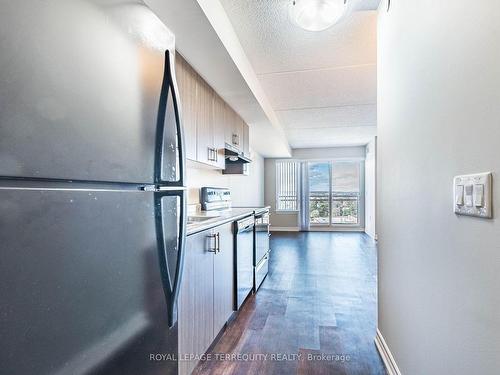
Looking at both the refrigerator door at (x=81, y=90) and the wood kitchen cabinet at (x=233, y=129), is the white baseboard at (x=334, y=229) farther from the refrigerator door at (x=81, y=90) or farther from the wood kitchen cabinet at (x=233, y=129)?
the refrigerator door at (x=81, y=90)

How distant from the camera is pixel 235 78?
2.36m

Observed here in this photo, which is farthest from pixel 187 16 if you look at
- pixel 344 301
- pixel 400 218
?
pixel 344 301

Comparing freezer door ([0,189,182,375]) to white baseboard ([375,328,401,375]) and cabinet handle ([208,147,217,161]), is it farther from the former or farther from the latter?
cabinet handle ([208,147,217,161])

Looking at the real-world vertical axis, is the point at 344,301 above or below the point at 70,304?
below

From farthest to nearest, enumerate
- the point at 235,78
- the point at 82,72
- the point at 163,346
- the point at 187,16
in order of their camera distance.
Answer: the point at 235,78 → the point at 187,16 → the point at 163,346 → the point at 82,72

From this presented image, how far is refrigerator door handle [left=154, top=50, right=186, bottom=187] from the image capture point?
3.23ft

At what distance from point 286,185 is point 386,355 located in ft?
20.5

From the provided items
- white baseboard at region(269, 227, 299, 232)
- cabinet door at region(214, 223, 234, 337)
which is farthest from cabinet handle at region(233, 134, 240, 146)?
white baseboard at region(269, 227, 299, 232)

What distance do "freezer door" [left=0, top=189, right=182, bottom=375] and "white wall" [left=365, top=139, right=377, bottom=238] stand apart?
5884 mm

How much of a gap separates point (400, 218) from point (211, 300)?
1251 mm

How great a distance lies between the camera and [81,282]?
26.5 inches

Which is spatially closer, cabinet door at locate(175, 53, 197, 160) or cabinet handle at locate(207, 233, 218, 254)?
cabinet handle at locate(207, 233, 218, 254)

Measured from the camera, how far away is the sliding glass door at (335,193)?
751 cm

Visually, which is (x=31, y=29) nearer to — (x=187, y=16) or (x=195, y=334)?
(x=187, y=16)
